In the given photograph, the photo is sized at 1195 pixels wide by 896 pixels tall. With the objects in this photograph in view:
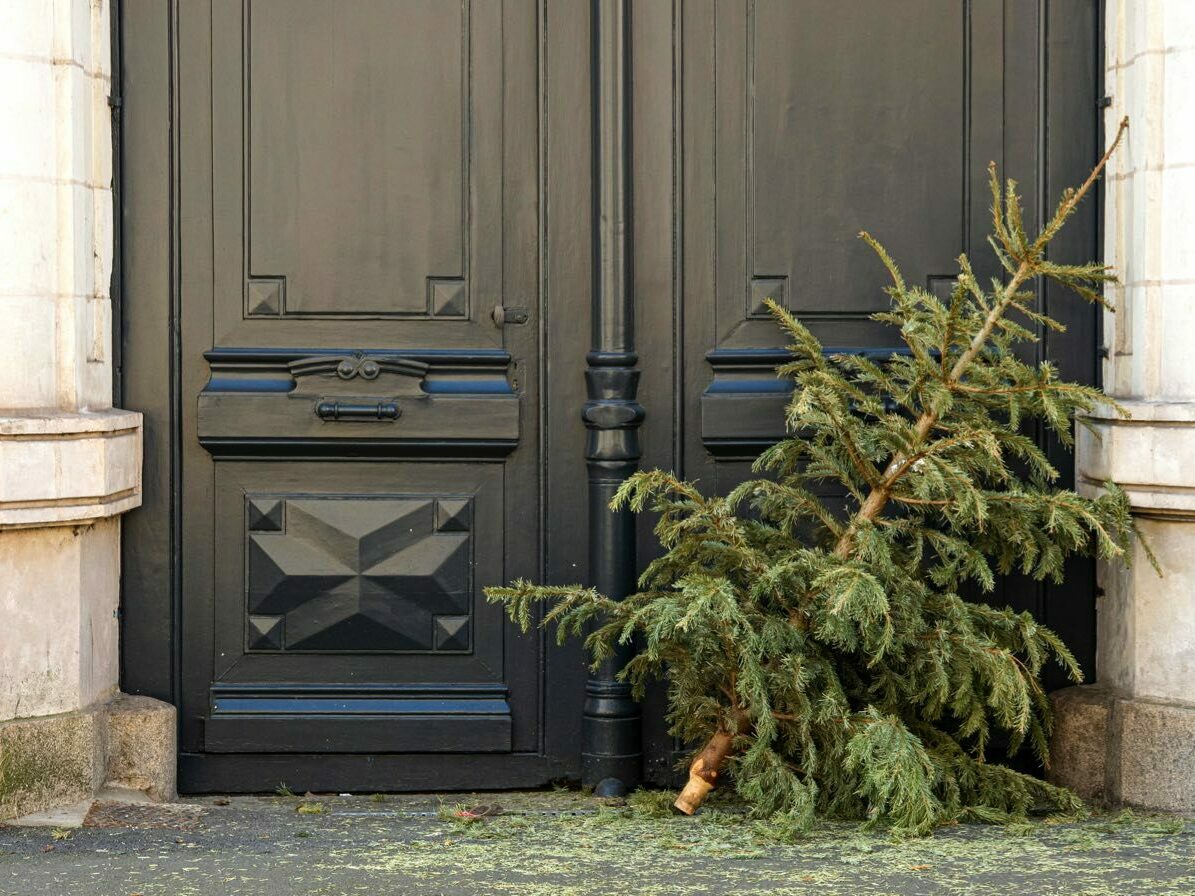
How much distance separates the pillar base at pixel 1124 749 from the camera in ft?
15.9

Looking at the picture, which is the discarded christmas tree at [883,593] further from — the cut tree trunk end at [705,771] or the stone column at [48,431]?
the stone column at [48,431]

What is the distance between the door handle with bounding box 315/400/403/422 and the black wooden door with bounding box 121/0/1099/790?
0.04ft

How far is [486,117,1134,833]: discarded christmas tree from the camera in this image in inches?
177

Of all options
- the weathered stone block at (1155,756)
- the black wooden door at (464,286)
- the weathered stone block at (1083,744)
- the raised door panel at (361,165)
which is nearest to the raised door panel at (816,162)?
the black wooden door at (464,286)

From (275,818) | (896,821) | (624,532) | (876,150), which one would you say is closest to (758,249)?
(876,150)

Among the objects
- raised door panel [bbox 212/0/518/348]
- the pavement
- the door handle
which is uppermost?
raised door panel [bbox 212/0/518/348]

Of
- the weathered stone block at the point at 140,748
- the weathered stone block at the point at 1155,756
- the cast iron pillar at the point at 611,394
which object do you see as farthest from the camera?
the cast iron pillar at the point at 611,394

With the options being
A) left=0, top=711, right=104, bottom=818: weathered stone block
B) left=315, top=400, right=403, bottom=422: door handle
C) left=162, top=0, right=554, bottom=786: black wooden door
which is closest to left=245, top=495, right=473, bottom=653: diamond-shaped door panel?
left=162, top=0, right=554, bottom=786: black wooden door

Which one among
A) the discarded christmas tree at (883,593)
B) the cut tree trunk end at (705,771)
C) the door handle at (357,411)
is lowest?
the cut tree trunk end at (705,771)

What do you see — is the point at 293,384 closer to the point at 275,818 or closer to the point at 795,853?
the point at 275,818

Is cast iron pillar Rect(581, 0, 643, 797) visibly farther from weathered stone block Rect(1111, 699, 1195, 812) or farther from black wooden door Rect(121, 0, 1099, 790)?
weathered stone block Rect(1111, 699, 1195, 812)

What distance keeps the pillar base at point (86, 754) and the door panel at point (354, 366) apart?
20cm

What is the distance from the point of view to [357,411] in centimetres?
515

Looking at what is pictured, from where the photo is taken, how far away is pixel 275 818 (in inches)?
194
